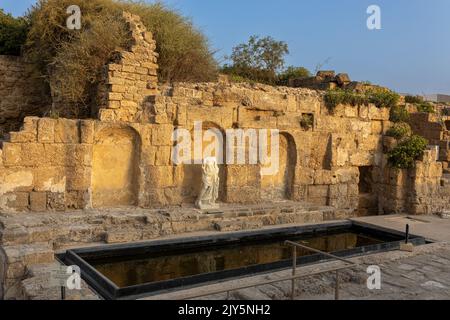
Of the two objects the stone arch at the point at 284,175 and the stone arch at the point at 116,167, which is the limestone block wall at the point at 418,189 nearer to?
the stone arch at the point at 284,175

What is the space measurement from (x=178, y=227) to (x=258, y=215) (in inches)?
83.1

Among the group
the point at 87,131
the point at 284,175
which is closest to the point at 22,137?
the point at 87,131

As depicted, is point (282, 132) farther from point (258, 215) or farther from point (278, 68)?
point (278, 68)

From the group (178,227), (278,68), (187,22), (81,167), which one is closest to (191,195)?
(178,227)

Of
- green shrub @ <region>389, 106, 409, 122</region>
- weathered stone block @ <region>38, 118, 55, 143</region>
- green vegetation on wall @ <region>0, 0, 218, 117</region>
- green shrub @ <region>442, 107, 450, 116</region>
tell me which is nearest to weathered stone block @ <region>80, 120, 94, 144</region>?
weathered stone block @ <region>38, 118, 55, 143</region>

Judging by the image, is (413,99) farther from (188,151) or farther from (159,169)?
(159,169)

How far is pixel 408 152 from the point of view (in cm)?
1280

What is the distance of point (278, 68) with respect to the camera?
18.5 meters

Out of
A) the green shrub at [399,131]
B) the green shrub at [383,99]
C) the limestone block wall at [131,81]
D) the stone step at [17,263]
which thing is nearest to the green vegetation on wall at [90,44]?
the limestone block wall at [131,81]

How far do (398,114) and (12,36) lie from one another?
40.4 feet

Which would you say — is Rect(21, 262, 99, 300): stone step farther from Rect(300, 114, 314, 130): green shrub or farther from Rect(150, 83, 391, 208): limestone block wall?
Rect(300, 114, 314, 130): green shrub

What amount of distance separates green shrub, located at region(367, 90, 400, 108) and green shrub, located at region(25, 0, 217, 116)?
5.24m

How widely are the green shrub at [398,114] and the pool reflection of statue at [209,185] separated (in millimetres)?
7137
